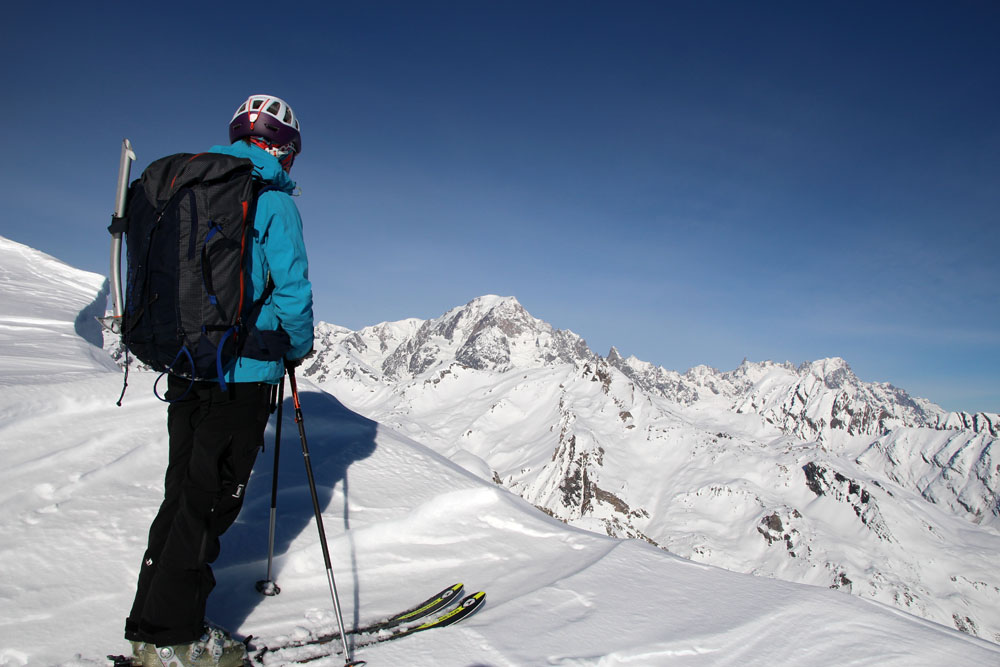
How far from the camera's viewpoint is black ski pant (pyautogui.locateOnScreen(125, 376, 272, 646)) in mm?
3605

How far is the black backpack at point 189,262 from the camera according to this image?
3758mm

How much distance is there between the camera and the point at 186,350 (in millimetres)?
3781

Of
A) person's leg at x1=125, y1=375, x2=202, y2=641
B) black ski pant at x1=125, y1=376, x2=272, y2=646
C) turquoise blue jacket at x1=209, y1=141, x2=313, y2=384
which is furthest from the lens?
turquoise blue jacket at x1=209, y1=141, x2=313, y2=384

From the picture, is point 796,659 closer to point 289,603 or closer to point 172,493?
point 289,603

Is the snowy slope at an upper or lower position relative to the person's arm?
lower

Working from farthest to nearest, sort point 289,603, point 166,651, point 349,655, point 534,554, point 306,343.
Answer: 1. point 534,554
2. point 289,603
3. point 306,343
4. point 349,655
5. point 166,651

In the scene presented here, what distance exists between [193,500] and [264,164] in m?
2.50

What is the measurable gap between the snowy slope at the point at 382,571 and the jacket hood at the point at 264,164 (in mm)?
3453

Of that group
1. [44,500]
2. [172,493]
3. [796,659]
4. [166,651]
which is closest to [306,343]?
[172,493]

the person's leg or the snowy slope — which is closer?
the person's leg

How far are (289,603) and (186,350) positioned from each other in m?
2.43

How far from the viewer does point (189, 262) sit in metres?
3.75

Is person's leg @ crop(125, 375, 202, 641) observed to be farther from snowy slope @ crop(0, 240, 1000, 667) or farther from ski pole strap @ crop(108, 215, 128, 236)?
ski pole strap @ crop(108, 215, 128, 236)

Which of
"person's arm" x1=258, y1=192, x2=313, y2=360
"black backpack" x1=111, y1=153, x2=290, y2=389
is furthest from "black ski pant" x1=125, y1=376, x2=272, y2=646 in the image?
"person's arm" x1=258, y1=192, x2=313, y2=360
